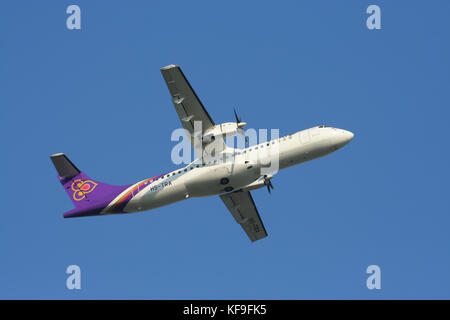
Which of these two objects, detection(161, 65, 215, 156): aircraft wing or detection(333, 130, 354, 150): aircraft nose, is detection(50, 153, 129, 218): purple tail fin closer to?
detection(161, 65, 215, 156): aircraft wing

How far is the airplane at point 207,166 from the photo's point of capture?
116 ft

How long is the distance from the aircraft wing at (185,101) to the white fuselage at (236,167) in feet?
6.96

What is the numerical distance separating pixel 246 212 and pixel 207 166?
5.72 meters

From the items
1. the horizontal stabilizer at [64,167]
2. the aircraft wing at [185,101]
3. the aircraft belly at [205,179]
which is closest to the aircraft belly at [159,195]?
the aircraft belly at [205,179]

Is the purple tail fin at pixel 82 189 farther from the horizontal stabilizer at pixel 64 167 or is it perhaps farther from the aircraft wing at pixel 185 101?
the aircraft wing at pixel 185 101

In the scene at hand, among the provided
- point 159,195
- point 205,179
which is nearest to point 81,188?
point 159,195

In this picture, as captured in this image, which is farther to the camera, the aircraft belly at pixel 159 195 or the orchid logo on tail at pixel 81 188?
the orchid logo on tail at pixel 81 188

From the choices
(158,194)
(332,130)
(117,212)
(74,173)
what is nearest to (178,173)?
(158,194)

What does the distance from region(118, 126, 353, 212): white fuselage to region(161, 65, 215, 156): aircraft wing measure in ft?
6.96

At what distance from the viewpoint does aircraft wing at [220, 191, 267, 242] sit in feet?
129

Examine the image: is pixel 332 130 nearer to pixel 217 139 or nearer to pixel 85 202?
pixel 217 139

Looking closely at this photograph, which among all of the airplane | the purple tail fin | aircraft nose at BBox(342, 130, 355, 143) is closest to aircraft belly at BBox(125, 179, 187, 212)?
the airplane

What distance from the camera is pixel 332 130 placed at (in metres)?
36.5

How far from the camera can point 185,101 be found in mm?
34656
